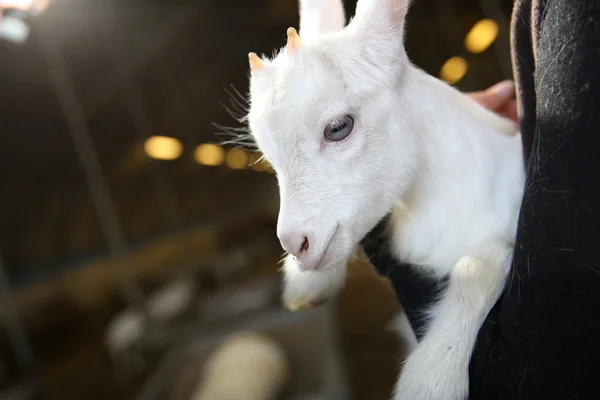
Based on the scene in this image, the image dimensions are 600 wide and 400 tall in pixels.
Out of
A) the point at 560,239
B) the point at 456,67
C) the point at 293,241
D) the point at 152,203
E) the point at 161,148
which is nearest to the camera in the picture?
the point at 560,239

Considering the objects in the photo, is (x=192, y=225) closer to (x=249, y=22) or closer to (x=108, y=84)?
(x=108, y=84)

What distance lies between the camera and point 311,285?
0.62m

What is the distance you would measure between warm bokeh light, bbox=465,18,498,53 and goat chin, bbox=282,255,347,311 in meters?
0.91

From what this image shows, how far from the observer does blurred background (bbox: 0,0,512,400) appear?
3.49ft

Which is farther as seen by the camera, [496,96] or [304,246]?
[496,96]

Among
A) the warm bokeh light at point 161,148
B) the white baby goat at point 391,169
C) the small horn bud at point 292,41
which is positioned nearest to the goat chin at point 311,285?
the white baby goat at point 391,169

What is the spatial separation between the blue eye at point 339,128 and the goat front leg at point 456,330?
195 mm

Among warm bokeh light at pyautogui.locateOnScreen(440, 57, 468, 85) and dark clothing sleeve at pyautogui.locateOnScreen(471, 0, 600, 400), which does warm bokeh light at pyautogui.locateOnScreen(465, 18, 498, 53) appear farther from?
dark clothing sleeve at pyautogui.locateOnScreen(471, 0, 600, 400)

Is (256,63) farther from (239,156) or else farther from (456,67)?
(456,67)

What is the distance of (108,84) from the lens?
2.27 meters

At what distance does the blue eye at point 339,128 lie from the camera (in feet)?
1.68

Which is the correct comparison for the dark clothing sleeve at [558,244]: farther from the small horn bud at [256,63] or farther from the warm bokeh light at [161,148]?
the warm bokeh light at [161,148]

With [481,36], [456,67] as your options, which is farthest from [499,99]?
[481,36]

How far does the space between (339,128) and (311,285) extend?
0.22 meters
